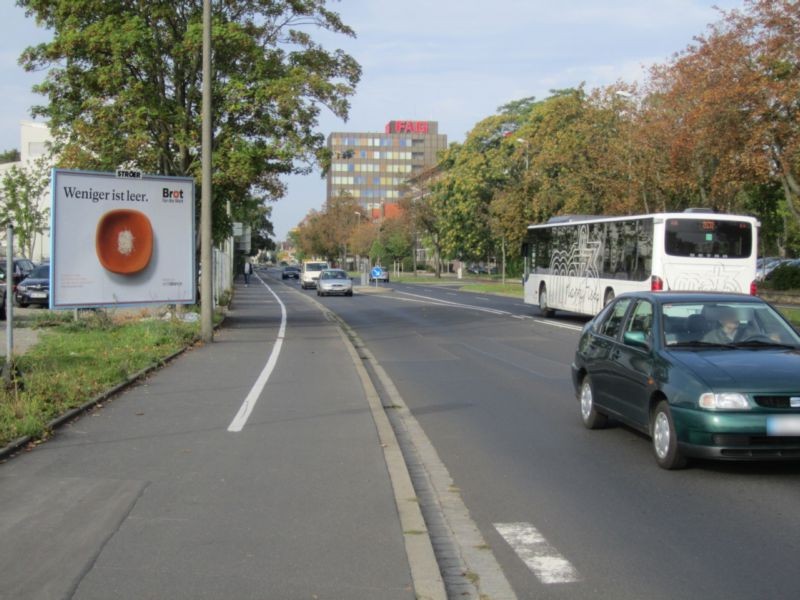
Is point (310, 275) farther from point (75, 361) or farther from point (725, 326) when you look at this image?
point (725, 326)

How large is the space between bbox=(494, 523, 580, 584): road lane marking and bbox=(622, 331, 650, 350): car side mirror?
8.56 feet

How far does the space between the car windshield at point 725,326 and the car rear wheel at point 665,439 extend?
685 mm

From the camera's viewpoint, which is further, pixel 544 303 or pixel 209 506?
pixel 544 303

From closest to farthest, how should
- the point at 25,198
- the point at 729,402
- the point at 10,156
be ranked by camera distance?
the point at 729,402, the point at 25,198, the point at 10,156

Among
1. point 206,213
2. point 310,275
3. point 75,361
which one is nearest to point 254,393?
point 75,361

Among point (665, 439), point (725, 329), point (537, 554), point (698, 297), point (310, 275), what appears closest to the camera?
point (537, 554)

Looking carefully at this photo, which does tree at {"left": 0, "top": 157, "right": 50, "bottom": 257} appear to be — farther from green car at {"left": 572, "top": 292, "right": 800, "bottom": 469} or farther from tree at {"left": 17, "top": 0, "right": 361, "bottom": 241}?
green car at {"left": 572, "top": 292, "right": 800, "bottom": 469}

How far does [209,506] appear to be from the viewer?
590 centimetres

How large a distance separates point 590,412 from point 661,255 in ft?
42.6

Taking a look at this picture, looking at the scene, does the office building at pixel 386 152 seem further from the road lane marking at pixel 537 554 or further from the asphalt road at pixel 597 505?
the road lane marking at pixel 537 554

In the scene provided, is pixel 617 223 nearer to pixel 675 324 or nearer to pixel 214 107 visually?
pixel 214 107

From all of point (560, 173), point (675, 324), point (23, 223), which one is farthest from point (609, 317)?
point (23, 223)

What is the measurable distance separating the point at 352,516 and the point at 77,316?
656 inches

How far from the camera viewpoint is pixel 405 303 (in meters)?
38.2
